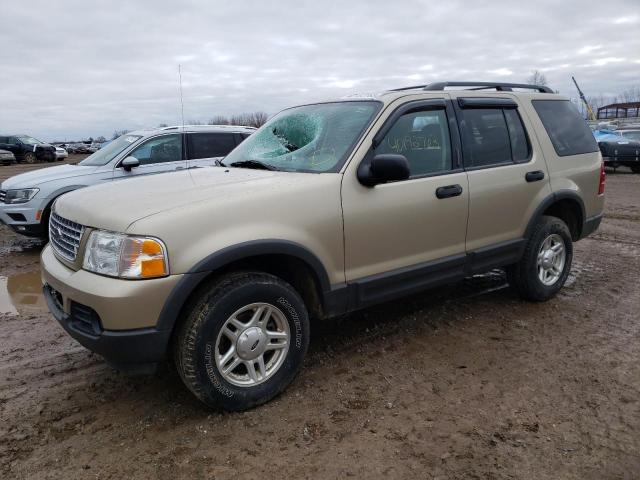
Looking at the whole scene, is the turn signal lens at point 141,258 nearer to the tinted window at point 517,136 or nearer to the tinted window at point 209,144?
the tinted window at point 517,136

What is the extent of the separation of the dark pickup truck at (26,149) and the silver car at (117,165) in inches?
996

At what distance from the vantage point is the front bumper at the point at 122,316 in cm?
268

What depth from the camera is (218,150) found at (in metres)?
8.21

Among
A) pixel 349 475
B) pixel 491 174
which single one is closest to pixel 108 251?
pixel 349 475

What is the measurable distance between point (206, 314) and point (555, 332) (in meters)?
2.94

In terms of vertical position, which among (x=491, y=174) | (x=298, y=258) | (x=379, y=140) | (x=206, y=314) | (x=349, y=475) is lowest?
(x=349, y=475)

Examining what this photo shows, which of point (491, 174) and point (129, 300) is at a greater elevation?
point (491, 174)

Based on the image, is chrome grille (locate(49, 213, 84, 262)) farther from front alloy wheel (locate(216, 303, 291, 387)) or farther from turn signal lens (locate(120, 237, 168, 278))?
front alloy wheel (locate(216, 303, 291, 387))

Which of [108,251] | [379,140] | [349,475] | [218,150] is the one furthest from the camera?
[218,150]

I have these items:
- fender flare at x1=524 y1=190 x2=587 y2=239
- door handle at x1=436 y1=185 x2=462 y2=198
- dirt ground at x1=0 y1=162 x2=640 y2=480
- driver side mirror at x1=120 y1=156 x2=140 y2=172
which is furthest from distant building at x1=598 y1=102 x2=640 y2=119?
door handle at x1=436 y1=185 x2=462 y2=198

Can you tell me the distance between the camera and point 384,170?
3277mm

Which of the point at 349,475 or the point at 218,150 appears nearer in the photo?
the point at 349,475

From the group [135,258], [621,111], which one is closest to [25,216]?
[135,258]

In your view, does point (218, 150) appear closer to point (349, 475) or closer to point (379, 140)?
point (379, 140)
